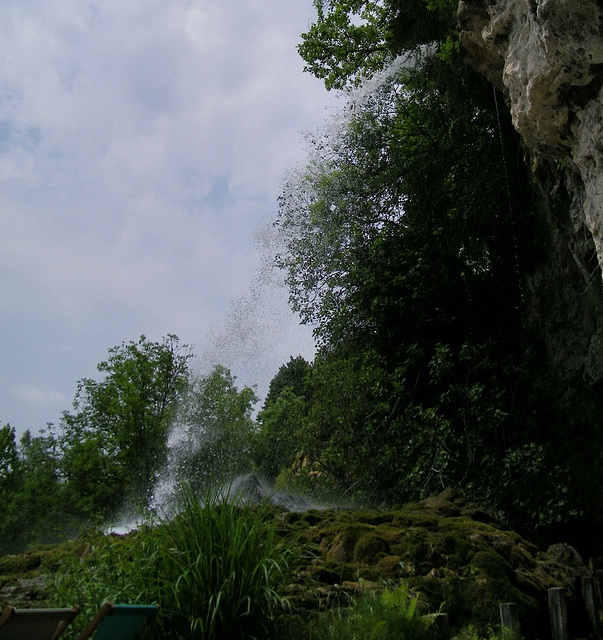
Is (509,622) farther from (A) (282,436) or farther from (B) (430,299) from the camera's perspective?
(A) (282,436)

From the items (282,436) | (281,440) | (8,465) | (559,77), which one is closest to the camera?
(559,77)

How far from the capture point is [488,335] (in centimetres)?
1193

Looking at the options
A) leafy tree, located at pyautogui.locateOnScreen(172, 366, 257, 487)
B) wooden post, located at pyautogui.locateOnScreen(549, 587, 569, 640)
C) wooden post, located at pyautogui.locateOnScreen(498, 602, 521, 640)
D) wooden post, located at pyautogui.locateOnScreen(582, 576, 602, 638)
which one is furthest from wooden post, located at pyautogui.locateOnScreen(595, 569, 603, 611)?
leafy tree, located at pyautogui.locateOnScreen(172, 366, 257, 487)

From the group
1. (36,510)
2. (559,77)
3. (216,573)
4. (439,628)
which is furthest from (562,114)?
(36,510)

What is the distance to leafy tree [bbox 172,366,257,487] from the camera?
18.3 meters

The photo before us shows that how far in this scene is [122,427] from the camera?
20.4 m

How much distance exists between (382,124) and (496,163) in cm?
404

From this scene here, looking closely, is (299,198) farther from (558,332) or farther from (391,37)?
(558,332)

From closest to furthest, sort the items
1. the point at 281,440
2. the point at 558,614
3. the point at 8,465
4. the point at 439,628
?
the point at 439,628 → the point at 558,614 → the point at 281,440 → the point at 8,465

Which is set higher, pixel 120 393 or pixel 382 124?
pixel 382 124

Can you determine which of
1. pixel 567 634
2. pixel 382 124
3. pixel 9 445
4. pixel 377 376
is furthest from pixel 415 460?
pixel 9 445

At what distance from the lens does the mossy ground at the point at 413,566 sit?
483 centimetres

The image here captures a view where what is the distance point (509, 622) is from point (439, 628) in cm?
50

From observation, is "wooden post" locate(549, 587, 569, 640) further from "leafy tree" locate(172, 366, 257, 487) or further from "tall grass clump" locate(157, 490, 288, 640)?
"leafy tree" locate(172, 366, 257, 487)
